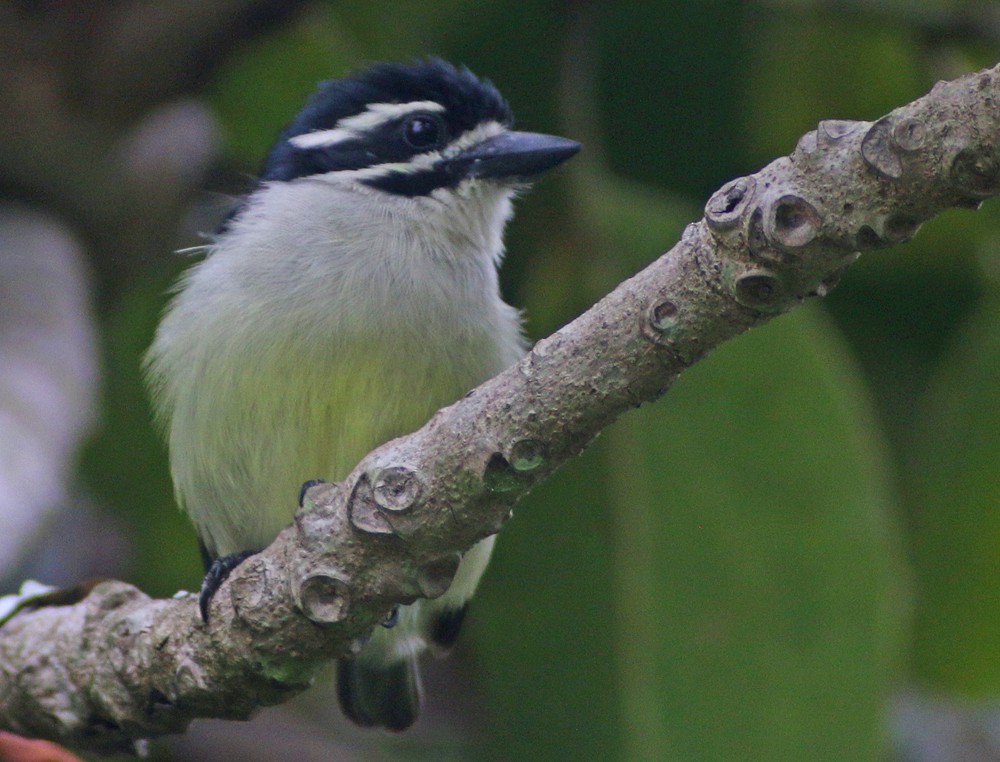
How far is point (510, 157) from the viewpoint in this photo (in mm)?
2836

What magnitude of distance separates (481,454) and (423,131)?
4.89 ft

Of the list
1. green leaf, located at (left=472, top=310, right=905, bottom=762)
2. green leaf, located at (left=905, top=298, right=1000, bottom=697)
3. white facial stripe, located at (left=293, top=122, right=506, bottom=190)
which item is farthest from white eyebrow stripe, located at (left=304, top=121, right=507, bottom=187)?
green leaf, located at (left=905, top=298, right=1000, bottom=697)

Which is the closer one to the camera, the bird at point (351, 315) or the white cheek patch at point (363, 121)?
the bird at point (351, 315)

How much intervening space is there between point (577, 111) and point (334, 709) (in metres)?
2.17

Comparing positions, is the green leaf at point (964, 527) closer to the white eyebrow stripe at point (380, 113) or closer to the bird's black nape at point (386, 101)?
the bird's black nape at point (386, 101)

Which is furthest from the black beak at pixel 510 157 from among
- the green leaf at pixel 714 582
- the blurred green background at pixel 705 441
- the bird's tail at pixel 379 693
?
the bird's tail at pixel 379 693

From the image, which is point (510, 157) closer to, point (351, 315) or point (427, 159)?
point (427, 159)

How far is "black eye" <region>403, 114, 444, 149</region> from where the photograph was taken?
2.93 meters

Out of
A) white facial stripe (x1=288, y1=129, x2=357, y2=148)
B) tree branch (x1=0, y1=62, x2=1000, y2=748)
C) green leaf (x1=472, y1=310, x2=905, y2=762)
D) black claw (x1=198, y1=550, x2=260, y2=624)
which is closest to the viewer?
tree branch (x1=0, y1=62, x2=1000, y2=748)

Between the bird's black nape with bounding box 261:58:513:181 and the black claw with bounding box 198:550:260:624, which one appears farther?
the bird's black nape with bounding box 261:58:513:181

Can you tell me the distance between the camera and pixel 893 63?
3779mm

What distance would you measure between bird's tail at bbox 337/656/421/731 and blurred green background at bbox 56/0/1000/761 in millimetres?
210

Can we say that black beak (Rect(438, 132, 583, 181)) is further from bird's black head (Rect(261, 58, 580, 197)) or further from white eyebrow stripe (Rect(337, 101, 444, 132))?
white eyebrow stripe (Rect(337, 101, 444, 132))

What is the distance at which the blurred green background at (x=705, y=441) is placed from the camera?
2.95 metres
